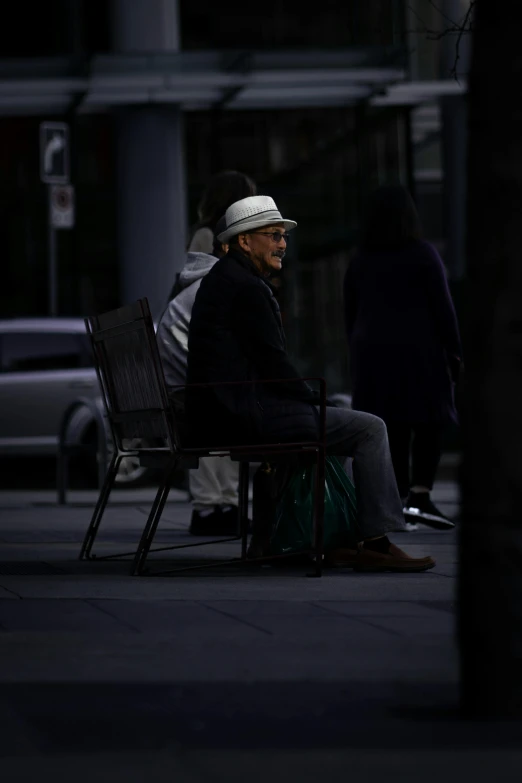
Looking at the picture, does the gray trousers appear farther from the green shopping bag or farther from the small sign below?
the small sign below

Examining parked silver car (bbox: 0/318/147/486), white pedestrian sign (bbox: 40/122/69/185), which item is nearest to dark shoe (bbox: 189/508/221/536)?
parked silver car (bbox: 0/318/147/486)

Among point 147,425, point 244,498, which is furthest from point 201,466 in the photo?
point 147,425

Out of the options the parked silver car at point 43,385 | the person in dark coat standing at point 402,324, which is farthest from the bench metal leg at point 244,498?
the parked silver car at point 43,385

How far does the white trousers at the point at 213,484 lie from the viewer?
28.3 ft

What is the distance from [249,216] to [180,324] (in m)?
1.24

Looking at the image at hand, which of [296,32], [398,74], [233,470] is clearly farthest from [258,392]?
[296,32]

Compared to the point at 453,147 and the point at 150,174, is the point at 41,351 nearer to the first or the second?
the point at 150,174

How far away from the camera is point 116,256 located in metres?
19.5

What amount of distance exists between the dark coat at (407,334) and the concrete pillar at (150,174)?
32.1 feet

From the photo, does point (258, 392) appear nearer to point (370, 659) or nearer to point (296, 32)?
point (370, 659)

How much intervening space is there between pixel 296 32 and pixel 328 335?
4351 mm

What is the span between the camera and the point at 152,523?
6.90m

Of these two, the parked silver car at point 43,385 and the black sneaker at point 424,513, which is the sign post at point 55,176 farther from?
the black sneaker at point 424,513

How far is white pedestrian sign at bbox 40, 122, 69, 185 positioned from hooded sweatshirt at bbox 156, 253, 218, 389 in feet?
30.1
